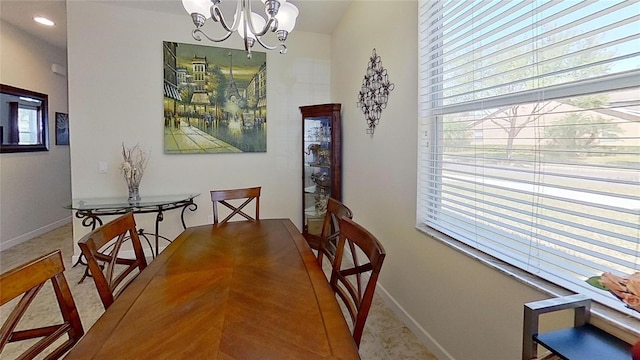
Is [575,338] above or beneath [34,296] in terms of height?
beneath

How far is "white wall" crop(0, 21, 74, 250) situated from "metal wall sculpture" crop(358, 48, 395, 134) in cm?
306

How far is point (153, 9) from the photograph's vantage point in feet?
11.1

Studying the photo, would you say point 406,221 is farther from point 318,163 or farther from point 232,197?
point 318,163

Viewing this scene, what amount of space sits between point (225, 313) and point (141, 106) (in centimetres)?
317

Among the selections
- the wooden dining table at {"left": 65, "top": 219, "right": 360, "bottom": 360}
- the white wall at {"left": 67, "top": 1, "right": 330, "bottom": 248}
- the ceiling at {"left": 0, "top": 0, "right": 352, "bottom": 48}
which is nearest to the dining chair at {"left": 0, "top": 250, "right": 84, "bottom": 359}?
the wooden dining table at {"left": 65, "top": 219, "right": 360, "bottom": 360}

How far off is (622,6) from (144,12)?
3.95 m

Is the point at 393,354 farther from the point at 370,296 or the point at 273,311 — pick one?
the point at 273,311

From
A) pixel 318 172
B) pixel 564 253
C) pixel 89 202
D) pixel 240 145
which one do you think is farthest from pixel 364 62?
pixel 89 202

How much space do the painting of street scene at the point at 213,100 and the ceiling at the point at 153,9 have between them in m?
0.40

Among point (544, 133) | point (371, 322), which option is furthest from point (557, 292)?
point (371, 322)

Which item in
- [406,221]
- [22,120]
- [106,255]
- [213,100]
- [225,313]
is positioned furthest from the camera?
[22,120]

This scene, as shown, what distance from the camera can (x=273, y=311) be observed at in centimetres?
108

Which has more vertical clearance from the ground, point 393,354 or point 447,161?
point 447,161

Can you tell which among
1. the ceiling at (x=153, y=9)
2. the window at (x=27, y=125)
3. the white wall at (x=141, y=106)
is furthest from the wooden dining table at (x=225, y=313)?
the window at (x=27, y=125)
